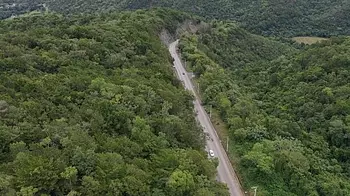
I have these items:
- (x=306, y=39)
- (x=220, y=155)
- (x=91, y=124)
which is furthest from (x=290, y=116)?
(x=306, y=39)

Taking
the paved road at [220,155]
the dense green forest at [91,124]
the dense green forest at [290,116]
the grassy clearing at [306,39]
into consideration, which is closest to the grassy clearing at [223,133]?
the dense green forest at [290,116]

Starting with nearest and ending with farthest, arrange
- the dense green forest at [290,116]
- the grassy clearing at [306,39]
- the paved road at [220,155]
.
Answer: the paved road at [220,155] → the dense green forest at [290,116] → the grassy clearing at [306,39]

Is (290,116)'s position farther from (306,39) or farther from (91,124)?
(306,39)

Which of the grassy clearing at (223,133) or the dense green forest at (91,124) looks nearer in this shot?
the dense green forest at (91,124)

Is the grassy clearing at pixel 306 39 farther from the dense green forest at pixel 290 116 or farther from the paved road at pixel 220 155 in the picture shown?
the paved road at pixel 220 155

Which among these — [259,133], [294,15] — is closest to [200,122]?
[259,133]

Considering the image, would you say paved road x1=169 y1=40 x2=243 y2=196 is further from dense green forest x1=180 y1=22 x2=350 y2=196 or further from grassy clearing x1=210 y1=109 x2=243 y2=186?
dense green forest x1=180 y1=22 x2=350 y2=196

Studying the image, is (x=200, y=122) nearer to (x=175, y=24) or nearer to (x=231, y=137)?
(x=231, y=137)

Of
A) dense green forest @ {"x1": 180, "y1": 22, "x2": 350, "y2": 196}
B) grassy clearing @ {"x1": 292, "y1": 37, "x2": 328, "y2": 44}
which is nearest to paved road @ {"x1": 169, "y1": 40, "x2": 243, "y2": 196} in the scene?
dense green forest @ {"x1": 180, "y1": 22, "x2": 350, "y2": 196}
